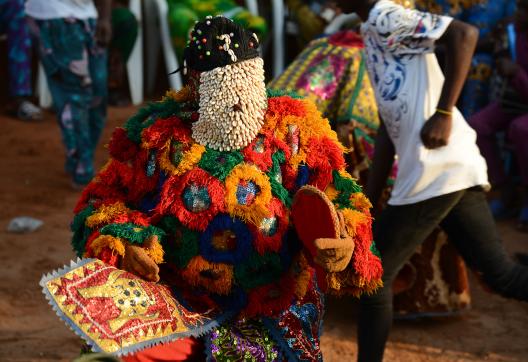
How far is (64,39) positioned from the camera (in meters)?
6.13

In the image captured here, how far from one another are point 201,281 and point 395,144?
1.12 meters

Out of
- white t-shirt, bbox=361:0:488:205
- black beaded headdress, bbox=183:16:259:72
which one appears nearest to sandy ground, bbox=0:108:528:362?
white t-shirt, bbox=361:0:488:205

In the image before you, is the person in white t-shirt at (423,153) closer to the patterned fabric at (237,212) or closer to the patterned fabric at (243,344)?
the patterned fabric at (237,212)

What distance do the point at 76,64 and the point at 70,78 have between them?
0.47 ft

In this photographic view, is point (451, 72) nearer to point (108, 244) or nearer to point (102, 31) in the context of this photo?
point (108, 244)

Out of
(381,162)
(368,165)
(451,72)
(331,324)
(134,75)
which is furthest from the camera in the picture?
(134,75)

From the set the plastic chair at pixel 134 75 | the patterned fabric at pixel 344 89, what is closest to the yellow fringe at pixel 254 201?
the patterned fabric at pixel 344 89

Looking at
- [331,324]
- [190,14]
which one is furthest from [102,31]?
[331,324]

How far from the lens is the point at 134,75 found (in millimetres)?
9352

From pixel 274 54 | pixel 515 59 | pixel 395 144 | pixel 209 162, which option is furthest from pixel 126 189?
pixel 274 54

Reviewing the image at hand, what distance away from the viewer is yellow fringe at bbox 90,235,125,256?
103 inches

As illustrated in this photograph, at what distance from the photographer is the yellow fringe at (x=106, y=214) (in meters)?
2.72

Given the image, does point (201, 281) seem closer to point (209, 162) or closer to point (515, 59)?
point (209, 162)

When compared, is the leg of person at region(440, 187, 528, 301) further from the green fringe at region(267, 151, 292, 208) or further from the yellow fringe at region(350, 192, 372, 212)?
the green fringe at region(267, 151, 292, 208)
